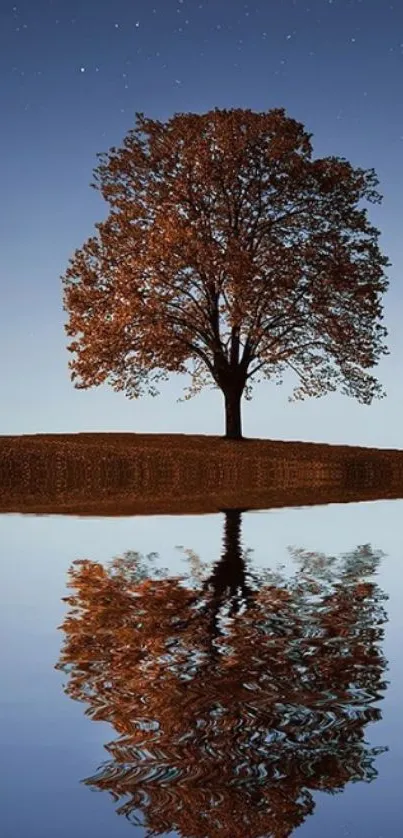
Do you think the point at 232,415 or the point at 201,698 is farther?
the point at 232,415

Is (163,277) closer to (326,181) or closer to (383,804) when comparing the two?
(326,181)

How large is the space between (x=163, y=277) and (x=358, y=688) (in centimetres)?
3890

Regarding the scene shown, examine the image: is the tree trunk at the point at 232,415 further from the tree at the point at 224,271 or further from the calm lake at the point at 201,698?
the calm lake at the point at 201,698

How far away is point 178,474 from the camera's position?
114 feet

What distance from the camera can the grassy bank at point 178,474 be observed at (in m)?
24.5

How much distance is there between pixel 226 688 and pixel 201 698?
0.32 metres

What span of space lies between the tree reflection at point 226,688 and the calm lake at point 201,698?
0.05 ft

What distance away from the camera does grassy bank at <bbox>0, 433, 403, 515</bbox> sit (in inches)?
963

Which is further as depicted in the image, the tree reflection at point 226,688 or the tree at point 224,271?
the tree at point 224,271

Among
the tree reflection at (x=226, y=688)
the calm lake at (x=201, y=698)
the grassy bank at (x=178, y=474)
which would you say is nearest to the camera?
the calm lake at (x=201, y=698)

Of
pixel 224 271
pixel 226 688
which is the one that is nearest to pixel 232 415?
pixel 224 271

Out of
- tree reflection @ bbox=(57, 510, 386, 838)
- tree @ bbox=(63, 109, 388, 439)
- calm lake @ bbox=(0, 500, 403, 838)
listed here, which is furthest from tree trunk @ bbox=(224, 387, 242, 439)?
tree reflection @ bbox=(57, 510, 386, 838)

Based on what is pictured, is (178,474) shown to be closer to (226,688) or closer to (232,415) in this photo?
(232,415)

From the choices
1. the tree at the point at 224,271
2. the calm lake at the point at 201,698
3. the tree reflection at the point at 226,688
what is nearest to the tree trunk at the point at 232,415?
the tree at the point at 224,271
